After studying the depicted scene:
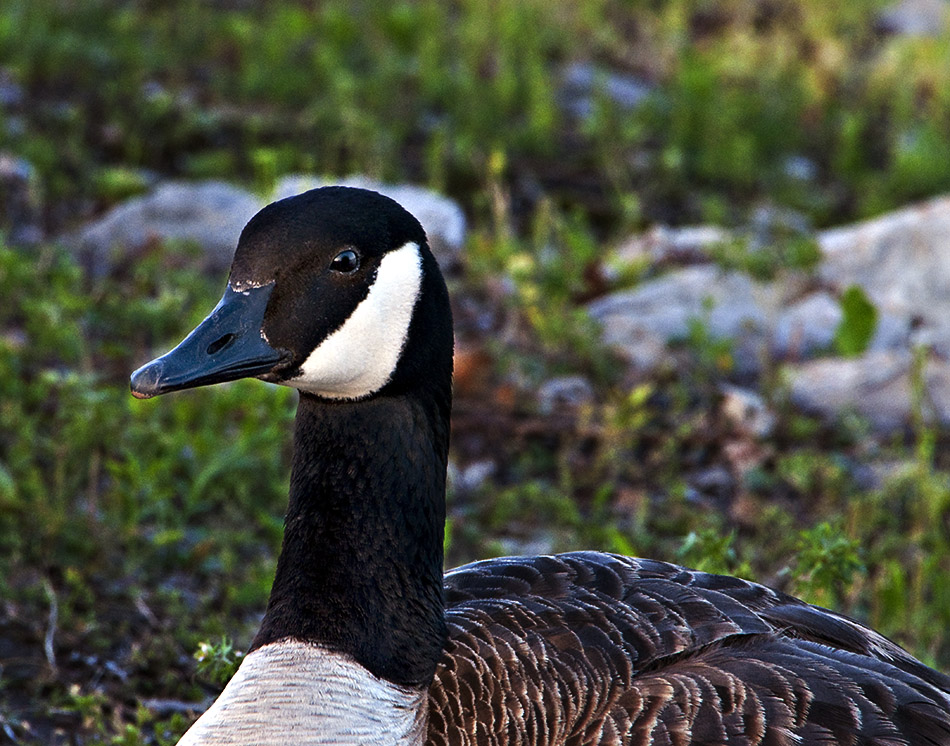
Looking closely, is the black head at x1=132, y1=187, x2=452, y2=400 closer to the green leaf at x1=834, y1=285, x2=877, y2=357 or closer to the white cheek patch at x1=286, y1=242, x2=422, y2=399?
the white cheek patch at x1=286, y1=242, x2=422, y2=399

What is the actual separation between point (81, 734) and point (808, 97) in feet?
24.0

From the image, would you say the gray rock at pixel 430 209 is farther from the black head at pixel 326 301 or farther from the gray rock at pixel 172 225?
the black head at pixel 326 301

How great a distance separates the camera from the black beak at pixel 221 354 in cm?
295

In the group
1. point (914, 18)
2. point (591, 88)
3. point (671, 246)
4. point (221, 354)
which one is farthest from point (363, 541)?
point (914, 18)

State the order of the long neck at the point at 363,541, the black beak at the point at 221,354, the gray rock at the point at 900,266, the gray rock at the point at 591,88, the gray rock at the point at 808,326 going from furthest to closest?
the gray rock at the point at 591,88, the gray rock at the point at 900,266, the gray rock at the point at 808,326, the long neck at the point at 363,541, the black beak at the point at 221,354

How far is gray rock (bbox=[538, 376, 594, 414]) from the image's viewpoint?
6215mm

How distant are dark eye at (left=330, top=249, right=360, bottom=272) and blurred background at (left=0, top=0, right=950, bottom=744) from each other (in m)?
1.15

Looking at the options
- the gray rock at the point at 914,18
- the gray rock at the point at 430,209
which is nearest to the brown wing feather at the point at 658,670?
the gray rock at the point at 430,209

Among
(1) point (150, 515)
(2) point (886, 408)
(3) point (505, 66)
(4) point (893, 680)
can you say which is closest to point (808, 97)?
(3) point (505, 66)

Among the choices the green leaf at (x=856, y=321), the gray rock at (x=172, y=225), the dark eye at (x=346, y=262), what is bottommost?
the dark eye at (x=346, y=262)

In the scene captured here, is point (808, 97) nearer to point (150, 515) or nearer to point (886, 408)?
point (886, 408)

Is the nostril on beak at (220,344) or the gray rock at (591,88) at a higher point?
the gray rock at (591,88)

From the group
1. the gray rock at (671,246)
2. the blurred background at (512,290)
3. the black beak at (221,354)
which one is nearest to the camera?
the black beak at (221,354)

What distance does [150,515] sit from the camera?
5164 mm
